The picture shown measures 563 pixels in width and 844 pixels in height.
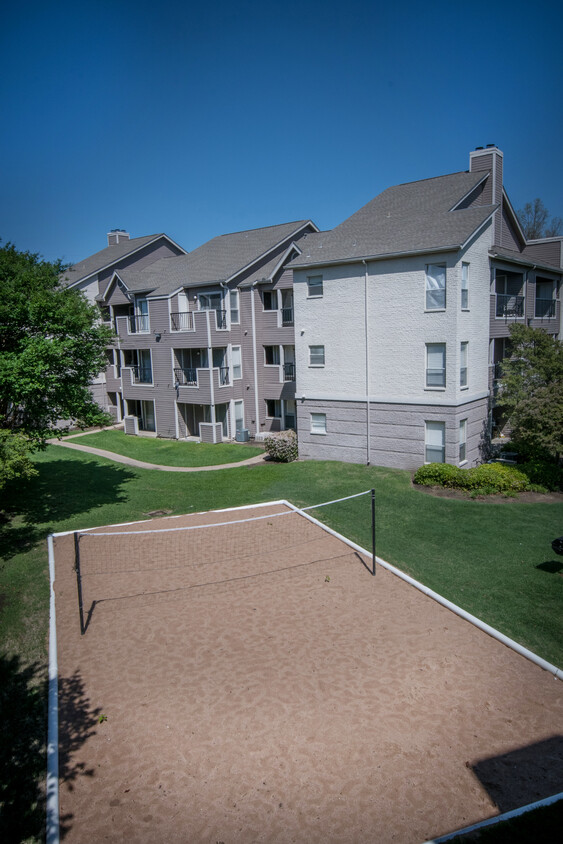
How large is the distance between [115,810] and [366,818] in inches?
130

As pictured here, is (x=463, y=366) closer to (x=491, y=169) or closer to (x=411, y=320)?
(x=411, y=320)

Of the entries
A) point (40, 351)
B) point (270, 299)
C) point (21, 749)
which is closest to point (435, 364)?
point (270, 299)

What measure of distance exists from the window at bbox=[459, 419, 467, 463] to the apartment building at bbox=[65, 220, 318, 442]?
11.8m

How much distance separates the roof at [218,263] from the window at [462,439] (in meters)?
15.4

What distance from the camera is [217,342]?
34.1 meters

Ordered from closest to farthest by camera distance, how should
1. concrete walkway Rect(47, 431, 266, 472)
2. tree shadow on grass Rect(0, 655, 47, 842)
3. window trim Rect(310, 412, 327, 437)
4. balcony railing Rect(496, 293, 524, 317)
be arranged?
1. tree shadow on grass Rect(0, 655, 47, 842)
2. concrete walkway Rect(47, 431, 266, 472)
3. window trim Rect(310, 412, 327, 437)
4. balcony railing Rect(496, 293, 524, 317)

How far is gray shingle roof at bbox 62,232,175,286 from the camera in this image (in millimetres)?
43531

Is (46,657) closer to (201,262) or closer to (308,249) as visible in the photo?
(308,249)

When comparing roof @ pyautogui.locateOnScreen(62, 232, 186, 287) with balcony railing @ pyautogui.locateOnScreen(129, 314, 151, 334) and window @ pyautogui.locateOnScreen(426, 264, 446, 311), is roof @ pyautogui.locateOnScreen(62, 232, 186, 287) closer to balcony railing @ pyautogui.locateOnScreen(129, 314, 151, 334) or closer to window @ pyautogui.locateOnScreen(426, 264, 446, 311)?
balcony railing @ pyautogui.locateOnScreen(129, 314, 151, 334)

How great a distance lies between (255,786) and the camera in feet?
26.2

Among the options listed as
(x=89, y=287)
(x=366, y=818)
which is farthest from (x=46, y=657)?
(x=89, y=287)

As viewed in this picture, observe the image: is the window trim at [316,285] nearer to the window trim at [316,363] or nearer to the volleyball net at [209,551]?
the window trim at [316,363]

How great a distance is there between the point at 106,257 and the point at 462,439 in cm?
3333

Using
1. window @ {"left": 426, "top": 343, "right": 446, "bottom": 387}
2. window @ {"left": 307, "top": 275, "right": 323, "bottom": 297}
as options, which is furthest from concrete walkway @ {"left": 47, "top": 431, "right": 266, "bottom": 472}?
window @ {"left": 426, "top": 343, "right": 446, "bottom": 387}
